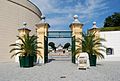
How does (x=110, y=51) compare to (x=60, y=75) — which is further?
(x=110, y=51)

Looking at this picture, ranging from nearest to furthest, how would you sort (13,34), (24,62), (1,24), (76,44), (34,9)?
(24,62), (76,44), (1,24), (13,34), (34,9)

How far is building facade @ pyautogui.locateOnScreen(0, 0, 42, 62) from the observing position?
28277 mm

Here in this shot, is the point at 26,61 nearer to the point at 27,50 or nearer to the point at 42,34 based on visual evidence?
the point at 27,50

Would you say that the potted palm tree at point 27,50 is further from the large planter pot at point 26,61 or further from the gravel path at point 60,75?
the gravel path at point 60,75

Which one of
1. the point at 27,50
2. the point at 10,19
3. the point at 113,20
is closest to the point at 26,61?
the point at 27,50

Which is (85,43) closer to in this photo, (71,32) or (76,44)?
(76,44)

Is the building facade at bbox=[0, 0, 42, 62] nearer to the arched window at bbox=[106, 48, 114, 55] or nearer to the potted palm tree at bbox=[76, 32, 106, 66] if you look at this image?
the potted palm tree at bbox=[76, 32, 106, 66]

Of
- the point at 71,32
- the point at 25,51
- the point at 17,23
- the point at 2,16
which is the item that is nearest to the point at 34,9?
the point at 17,23

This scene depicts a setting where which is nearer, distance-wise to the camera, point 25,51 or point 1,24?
point 25,51

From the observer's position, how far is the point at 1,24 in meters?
28.3

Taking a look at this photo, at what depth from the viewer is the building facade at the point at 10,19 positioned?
28277 millimetres

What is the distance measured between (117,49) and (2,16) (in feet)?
50.8

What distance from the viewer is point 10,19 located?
3044cm

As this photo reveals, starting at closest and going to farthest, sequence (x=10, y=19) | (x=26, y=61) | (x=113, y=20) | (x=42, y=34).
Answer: (x=26, y=61) → (x=42, y=34) → (x=10, y=19) → (x=113, y=20)
